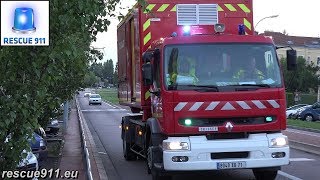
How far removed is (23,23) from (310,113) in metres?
37.5

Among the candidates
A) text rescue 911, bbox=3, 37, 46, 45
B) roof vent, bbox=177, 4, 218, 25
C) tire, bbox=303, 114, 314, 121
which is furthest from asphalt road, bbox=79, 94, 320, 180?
tire, bbox=303, 114, 314, 121

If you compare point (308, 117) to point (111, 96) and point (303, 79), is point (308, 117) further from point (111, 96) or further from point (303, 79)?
point (111, 96)

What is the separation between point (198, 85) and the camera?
893 cm

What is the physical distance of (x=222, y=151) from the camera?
8.88 meters

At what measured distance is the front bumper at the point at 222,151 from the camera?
880 cm

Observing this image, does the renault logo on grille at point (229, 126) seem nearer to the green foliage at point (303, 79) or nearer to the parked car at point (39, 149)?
the parked car at point (39, 149)

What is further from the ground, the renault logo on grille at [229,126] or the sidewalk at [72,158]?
the renault logo on grille at [229,126]

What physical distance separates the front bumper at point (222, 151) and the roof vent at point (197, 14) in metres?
2.83

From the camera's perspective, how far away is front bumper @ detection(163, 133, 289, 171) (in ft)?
28.9

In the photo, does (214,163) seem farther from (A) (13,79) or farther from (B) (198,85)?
(A) (13,79)

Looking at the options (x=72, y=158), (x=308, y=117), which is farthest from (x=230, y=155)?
(x=308, y=117)

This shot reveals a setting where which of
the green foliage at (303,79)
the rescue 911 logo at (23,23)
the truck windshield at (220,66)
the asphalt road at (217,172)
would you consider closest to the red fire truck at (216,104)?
the truck windshield at (220,66)

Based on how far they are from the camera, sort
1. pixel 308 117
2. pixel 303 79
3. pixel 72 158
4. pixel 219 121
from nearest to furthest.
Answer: pixel 219 121, pixel 72 158, pixel 308 117, pixel 303 79

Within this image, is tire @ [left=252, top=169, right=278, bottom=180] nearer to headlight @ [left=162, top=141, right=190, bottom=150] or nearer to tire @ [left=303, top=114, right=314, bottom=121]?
headlight @ [left=162, top=141, right=190, bottom=150]
